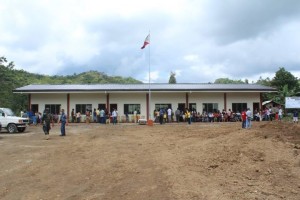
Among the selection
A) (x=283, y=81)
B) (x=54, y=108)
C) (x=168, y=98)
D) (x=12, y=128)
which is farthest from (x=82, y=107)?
(x=283, y=81)

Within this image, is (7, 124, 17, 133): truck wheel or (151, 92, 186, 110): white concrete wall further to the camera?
(151, 92, 186, 110): white concrete wall

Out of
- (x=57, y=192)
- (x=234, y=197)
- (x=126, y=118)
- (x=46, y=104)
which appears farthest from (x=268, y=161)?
(x=46, y=104)

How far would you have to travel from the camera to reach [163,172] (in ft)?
31.5

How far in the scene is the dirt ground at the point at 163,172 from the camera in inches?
315

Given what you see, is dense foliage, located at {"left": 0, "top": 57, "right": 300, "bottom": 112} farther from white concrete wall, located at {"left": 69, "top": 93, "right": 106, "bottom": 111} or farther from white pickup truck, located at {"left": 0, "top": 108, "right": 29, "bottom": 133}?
white pickup truck, located at {"left": 0, "top": 108, "right": 29, "bottom": 133}

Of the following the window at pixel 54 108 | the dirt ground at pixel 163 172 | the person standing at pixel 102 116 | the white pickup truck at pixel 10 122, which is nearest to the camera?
the dirt ground at pixel 163 172

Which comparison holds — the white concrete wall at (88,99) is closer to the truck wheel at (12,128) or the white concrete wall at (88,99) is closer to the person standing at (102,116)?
the person standing at (102,116)

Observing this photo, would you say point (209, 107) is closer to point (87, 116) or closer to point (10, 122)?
point (87, 116)

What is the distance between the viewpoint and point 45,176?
10180mm

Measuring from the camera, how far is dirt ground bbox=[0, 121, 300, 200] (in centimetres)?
799

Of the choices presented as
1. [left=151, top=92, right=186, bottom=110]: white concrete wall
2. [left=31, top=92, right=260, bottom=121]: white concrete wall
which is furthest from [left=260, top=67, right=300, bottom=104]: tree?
[left=151, top=92, right=186, bottom=110]: white concrete wall

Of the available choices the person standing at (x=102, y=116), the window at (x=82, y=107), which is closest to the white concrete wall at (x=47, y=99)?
the window at (x=82, y=107)

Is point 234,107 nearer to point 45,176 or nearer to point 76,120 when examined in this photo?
point 76,120

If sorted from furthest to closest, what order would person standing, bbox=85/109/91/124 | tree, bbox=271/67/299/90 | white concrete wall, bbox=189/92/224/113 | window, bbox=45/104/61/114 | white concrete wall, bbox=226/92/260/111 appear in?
tree, bbox=271/67/299/90
white concrete wall, bbox=226/92/260/111
white concrete wall, bbox=189/92/224/113
window, bbox=45/104/61/114
person standing, bbox=85/109/91/124
